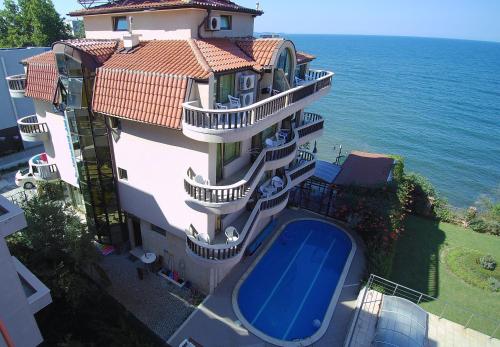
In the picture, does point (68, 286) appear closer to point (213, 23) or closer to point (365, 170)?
point (213, 23)

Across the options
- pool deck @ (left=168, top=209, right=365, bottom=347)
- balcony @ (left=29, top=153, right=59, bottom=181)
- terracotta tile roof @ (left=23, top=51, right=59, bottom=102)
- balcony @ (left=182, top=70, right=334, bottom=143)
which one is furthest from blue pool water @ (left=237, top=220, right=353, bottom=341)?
terracotta tile roof @ (left=23, top=51, right=59, bottom=102)

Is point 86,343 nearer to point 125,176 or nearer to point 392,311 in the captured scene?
point 125,176

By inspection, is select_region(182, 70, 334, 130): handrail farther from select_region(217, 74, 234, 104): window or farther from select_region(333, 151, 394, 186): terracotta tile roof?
select_region(333, 151, 394, 186): terracotta tile roof

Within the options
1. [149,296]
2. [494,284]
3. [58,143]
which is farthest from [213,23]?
[494,284]

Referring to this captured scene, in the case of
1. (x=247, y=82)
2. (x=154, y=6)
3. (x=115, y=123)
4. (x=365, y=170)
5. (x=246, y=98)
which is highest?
(x=154, y=6)

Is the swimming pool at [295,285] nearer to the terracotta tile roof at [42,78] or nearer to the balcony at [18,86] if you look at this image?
the terracotta tile roof at [42,78]

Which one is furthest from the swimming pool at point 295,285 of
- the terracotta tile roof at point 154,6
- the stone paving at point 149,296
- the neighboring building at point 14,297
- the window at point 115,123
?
the terracotta tile roof at point 154,6

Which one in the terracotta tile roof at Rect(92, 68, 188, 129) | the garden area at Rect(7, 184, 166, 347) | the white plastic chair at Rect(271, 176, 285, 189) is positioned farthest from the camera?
the white plastic chair at Rect(271, 176, 285, 189)
